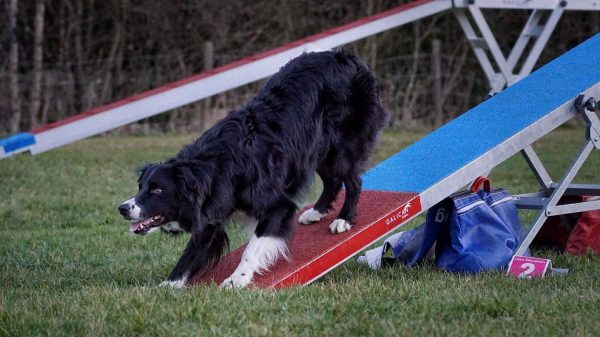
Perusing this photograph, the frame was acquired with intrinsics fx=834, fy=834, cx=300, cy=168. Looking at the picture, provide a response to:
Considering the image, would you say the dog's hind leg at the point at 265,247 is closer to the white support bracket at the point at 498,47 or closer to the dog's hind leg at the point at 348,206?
the dog's hind leg at the point at 348,206

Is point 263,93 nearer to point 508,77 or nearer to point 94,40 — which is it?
point 508,77

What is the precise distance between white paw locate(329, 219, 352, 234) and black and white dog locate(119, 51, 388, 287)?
11 mm

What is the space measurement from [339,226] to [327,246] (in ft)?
1.06

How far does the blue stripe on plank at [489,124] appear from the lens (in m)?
4.55

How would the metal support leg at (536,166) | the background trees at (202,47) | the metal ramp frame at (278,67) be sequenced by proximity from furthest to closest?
the background trees at (202,47)
the metal ramp frame at (278,67)
the metal support leg at (536,166)

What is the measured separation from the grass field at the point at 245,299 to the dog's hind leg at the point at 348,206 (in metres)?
0.27

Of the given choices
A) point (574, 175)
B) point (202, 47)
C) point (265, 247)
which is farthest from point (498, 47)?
point (202, 47)

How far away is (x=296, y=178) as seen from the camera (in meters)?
4.41

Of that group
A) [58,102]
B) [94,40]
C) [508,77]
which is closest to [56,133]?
[508,77]

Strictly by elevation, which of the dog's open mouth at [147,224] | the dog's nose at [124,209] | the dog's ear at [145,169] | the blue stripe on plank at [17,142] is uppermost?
the dog's ear at [145,169]

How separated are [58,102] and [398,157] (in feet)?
38.3

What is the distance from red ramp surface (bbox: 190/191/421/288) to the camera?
403 cm

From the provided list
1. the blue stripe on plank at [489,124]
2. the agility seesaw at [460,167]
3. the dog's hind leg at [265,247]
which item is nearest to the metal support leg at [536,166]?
the agility seesaw at [460,167]

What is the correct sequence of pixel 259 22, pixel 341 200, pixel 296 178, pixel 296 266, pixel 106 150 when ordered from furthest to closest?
pixel 259 22 → pixel 106 150 → pixel 341 200 → pixel 296 178 → pixel 296 266
